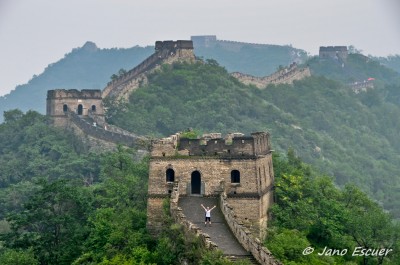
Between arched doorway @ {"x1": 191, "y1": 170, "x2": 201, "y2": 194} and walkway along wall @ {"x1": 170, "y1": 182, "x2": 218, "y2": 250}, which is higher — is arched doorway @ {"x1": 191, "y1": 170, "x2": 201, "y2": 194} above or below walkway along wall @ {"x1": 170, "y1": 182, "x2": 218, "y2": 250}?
above

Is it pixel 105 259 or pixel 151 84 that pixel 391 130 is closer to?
pixel 151 84

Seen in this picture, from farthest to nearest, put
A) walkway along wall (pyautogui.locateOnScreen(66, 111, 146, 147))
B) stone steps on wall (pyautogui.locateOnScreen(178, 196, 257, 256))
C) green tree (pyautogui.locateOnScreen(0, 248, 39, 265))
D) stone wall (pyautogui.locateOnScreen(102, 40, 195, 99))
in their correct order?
stone wall (pyautogui.locateOnScreen(102, 40, 195, 99))
walkway along wall (pyautogui.locateOnScreen(66, 111, 146, 147))
green tree (pyautogui.locateOnScreen(0, 248, 39, 265))
stone steps on wall (pyautogui.locateOnScreen(178, 196, 257, 256))

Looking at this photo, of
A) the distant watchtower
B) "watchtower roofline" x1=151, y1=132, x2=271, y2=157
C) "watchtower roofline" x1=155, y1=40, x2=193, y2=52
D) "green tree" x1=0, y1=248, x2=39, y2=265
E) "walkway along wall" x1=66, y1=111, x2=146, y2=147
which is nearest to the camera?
"watchtower roofline" x1=151, y1=132, x2=271, y2=157

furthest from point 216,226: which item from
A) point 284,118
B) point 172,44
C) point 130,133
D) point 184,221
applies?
point 284,118

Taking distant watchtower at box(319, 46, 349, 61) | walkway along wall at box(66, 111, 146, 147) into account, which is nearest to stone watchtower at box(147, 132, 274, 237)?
walkway along wall at box(66, 111, 146, 147)

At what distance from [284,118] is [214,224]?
62.4 metres

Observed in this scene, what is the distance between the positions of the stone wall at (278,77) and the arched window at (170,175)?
63170mm

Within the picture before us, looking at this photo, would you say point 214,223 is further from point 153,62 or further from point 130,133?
point 153,62

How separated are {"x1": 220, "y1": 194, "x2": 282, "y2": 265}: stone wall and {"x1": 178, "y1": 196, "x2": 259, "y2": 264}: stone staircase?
0.19 m

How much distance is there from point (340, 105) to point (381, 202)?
29723 mm

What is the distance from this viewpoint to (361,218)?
166ft

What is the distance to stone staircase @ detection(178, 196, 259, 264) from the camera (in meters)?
40.4

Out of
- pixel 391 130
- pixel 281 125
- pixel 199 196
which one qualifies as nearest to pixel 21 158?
pixel 281 125

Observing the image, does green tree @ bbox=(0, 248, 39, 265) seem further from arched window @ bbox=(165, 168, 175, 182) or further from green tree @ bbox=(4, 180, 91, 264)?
arched window @ bbox=(165, 168, 175, 182)
